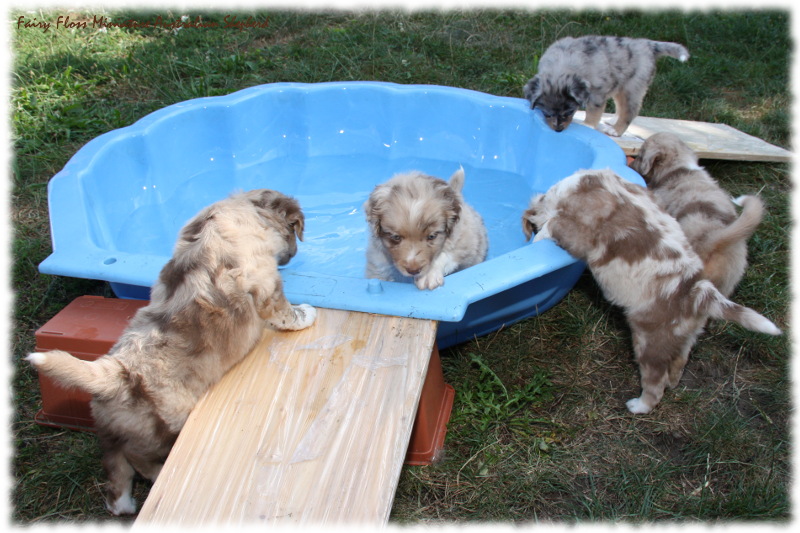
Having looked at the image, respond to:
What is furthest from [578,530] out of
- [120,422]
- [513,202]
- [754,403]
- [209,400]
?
[513,202]

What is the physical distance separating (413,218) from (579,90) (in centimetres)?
259

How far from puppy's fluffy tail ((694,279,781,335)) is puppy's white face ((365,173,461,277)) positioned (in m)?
1.30

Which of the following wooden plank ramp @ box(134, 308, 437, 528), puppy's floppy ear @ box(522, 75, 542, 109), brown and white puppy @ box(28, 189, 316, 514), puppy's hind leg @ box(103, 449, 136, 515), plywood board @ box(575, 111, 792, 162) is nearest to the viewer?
wooden plank ramp @ box(134, 308, 437, 528)

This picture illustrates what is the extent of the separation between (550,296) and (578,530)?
1541 millimetres

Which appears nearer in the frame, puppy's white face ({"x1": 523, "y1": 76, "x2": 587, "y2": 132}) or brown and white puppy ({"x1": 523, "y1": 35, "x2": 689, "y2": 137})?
puppy's white face ({"x1": 523, "y1": 76, "x2": 587, "y2": 132})

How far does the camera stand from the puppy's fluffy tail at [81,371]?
2.35 m

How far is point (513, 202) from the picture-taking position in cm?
528

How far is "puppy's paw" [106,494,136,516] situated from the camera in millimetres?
2908

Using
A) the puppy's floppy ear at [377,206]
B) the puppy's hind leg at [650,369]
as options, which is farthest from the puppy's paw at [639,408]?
the puppy's floppy ear at [377,206]

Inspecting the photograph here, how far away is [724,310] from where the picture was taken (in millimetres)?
3035

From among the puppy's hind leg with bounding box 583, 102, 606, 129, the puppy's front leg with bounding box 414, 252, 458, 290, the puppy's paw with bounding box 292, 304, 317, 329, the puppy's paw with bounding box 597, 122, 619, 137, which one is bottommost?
the puppy's paw with bounding box 597, 122, 619, 137

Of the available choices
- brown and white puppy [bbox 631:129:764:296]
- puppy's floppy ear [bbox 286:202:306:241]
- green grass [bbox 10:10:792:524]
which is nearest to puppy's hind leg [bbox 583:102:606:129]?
brown and white puppy [bbox 631:129:764:296]

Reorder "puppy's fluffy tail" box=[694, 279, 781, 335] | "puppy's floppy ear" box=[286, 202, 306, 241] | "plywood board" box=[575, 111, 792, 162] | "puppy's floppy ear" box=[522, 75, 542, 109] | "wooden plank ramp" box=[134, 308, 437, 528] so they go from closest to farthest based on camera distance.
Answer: "wooden plank ramp" box=[134, 308, 437, 528] < "puppy's fluffy tail" box=[694, 279, 781, 335] < "puppy's floppy ear" box=[286, 202, 306, 241] < "puppy's floppy ear" box=[522, 75, 542, 109] < "plywood board" box=[575, 111, 792, 162]

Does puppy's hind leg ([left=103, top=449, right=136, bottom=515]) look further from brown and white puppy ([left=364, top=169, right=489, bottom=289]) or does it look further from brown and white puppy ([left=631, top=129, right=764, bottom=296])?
brown and white puppy ([left=631, top=129, right=764, bottom=296])
